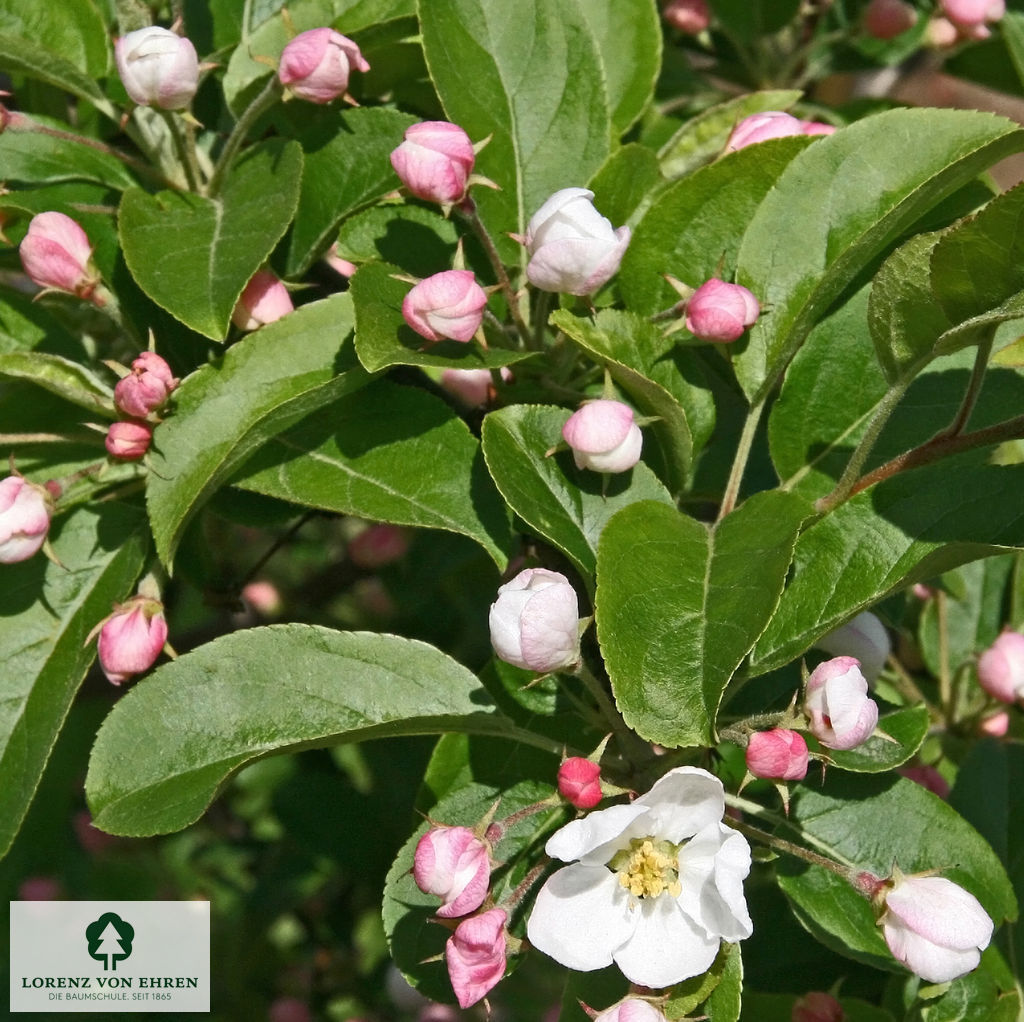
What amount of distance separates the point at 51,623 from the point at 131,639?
17 centimetres

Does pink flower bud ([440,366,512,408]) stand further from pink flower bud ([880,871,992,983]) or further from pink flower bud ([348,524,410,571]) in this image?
pink flower bud ([348,524,410,571])

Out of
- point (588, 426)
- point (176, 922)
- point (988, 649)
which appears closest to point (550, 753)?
point (588, 426)

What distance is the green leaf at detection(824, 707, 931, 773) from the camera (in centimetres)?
136

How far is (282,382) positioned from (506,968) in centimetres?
66

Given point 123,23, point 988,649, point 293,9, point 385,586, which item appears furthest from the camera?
point 385,586

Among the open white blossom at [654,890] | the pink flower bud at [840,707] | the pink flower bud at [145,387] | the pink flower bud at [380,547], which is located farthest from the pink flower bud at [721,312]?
the pink flower bud at [380,547]

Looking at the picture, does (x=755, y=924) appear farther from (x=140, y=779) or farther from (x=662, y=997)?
(x=140, y=779)

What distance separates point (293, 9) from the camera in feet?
5.59

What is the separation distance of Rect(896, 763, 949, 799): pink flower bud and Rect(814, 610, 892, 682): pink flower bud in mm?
444

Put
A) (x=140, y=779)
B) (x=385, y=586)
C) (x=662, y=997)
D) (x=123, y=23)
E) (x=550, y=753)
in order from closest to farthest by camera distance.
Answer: (x=662, y=997), (x=140, y=779), (x=550, y=753), (x=123, y=23), (x=385, y=586)

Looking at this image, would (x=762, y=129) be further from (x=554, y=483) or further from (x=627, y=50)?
(x=554, y=483)

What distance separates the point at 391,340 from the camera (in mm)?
1338

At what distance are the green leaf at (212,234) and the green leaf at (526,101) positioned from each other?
231 millimetres

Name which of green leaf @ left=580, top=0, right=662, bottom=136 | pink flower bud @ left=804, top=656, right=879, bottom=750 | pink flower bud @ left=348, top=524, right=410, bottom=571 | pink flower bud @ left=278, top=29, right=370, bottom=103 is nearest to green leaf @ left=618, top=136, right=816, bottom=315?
green leaf @ left=580, top=0, right=662, bottom=136
